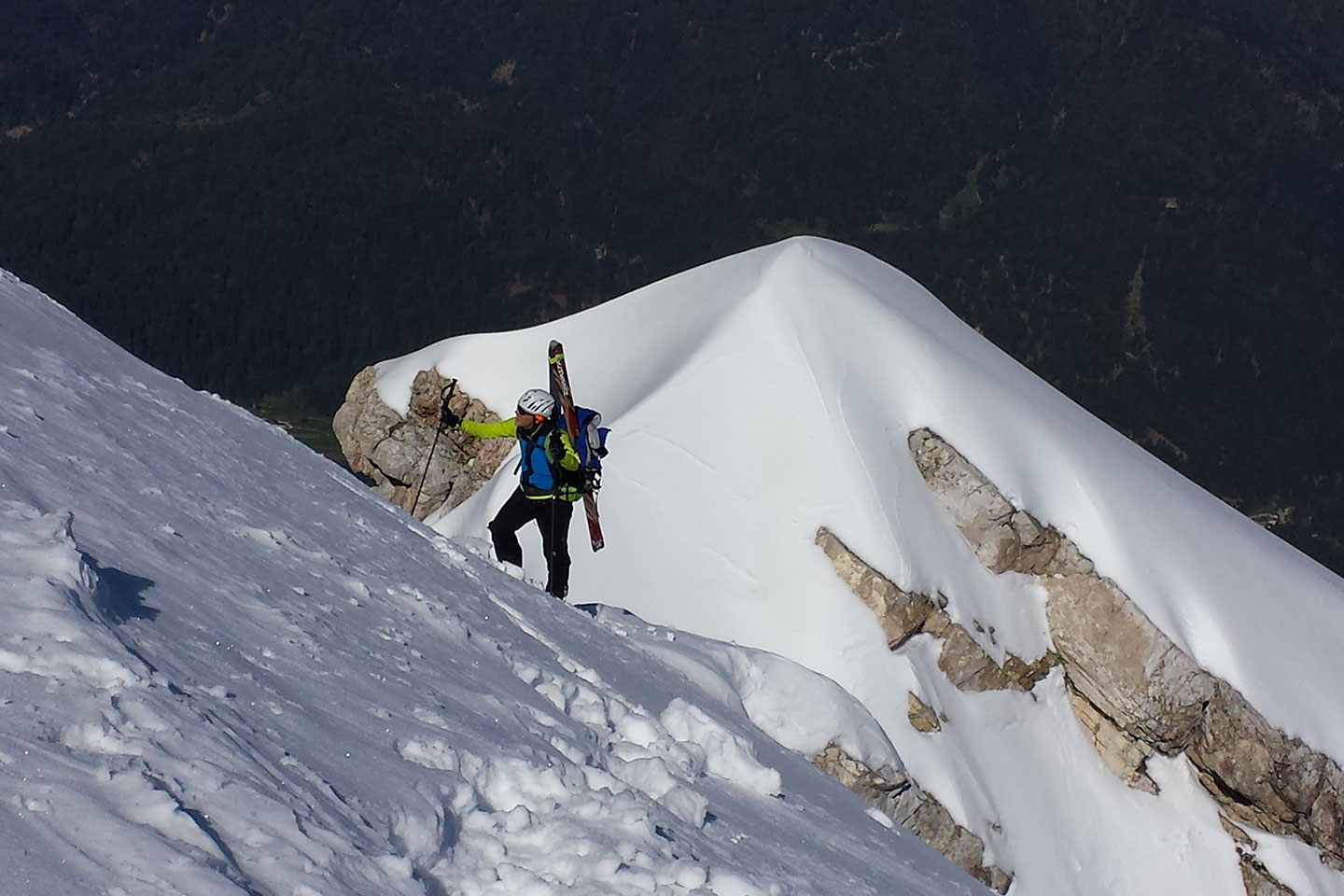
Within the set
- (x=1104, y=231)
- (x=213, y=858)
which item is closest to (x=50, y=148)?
(x=1104, y=231)

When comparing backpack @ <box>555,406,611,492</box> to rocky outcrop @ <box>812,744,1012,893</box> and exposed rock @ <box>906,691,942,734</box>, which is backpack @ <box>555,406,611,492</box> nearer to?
rocky outcrop @ <box>812,744,1012,893</box>

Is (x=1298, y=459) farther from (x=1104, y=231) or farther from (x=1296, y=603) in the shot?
(x=1296, y=603)

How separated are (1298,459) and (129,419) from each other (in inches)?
4751

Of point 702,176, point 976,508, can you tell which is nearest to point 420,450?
point 976,508

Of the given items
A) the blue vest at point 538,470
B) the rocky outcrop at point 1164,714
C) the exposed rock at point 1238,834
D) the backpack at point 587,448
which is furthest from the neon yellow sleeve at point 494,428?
the exposed rock at point 1238,834

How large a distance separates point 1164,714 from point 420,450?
41.1 ft

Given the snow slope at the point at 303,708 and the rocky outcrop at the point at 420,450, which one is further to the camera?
the rocky outcrop at the point at 420,450

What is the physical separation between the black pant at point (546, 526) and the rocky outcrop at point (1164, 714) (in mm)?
5928

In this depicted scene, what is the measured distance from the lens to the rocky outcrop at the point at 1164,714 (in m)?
16.0

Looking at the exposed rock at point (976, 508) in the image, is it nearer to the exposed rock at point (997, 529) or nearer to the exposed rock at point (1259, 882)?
the exposed rock at point (997, 529)

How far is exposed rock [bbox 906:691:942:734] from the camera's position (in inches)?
599

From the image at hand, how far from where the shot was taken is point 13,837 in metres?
3.19

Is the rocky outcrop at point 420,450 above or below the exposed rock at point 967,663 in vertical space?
below

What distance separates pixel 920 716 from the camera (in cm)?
1527
